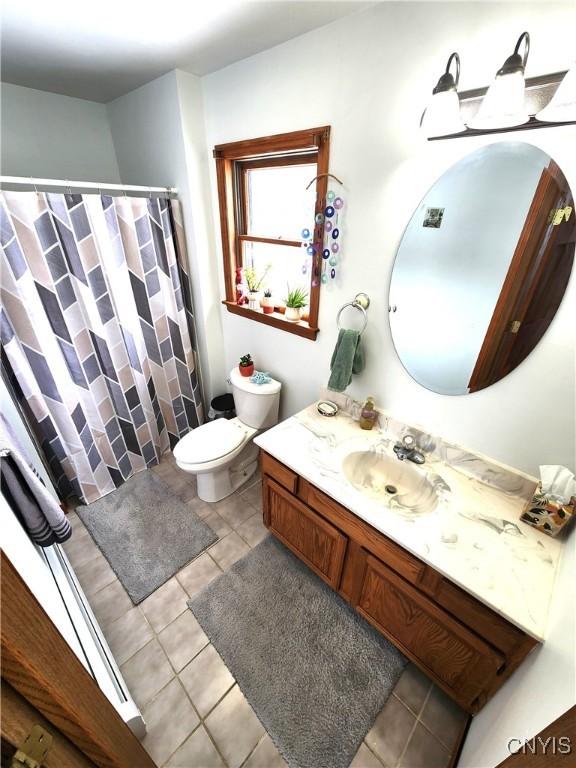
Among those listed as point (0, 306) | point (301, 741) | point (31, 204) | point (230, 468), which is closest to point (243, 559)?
point (230, 468)

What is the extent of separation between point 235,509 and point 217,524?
0.15m

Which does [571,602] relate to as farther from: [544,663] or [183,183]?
[183,183]

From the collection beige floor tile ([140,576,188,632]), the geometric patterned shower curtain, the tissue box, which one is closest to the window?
the geometric patterned shower curtain

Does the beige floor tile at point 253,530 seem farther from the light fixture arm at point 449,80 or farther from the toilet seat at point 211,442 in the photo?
the light fixture arm at point 449,80

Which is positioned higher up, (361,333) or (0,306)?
(0,306)

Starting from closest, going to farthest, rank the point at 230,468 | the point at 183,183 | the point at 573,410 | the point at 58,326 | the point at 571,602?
the point at 571,602, the point at 573,410, the point at 58,326, the point at 183,183, the point at 230,468

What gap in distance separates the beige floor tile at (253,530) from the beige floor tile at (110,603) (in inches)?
25.0

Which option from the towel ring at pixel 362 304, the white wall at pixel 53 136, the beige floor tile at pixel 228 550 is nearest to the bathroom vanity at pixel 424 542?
the beige floor tile at pixel 228 550

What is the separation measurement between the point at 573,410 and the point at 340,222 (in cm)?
116

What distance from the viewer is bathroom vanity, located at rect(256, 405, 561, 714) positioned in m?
0.97

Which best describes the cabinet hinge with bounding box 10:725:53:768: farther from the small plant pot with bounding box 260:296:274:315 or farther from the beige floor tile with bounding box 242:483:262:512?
the small plant pot with bounding box 260:296:274:315

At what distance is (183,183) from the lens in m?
1.89

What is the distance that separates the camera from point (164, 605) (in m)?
1.54

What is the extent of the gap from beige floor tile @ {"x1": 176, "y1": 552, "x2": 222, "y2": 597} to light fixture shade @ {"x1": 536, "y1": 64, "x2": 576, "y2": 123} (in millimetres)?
2193
